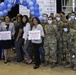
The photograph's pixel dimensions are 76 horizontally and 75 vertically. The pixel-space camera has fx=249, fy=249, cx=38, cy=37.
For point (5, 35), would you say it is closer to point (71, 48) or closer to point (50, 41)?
point (50, 41)

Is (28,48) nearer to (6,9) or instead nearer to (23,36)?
(23,36)

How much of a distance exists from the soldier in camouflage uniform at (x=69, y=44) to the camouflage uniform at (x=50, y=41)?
34 cm

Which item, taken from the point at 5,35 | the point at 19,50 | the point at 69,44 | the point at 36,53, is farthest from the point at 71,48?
the point at 5,35

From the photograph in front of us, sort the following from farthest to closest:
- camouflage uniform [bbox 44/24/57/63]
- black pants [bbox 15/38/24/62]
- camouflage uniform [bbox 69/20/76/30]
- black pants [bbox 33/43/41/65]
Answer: black pants [bbox 15/38/24/62] < black pants [bbox 33/43/41/65] < camouflage uniform [bbox 44/24/57/63] < camouflage uniform [bbox 69/20/76/30]

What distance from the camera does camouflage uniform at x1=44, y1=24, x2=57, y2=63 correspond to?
750 cm

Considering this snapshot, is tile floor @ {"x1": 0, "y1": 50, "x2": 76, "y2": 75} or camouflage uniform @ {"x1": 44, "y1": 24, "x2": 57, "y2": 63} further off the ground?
camouflage uniform @ {"x1": 44, "y1": 24, "x2": 57, "y2": 63}

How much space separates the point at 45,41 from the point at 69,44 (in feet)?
2.42

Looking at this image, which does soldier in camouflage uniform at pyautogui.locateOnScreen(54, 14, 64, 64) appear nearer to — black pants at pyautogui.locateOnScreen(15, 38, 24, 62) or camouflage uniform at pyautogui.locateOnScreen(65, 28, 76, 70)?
camouflage uniform at pyautogui.locateOnScreen(65, 28, 76, 70)

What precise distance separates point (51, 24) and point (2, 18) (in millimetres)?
1782

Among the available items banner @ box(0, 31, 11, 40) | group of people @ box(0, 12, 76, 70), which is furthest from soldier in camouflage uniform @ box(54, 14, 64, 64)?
banner @ box(0, 31, 11, 40)

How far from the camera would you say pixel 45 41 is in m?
7.62

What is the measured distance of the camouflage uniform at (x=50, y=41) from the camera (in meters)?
7.50

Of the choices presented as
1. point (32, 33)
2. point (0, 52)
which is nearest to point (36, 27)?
point (32, 33)

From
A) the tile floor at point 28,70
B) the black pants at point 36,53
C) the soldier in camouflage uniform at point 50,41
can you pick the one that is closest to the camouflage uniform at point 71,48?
the tile floor at point 28,70
